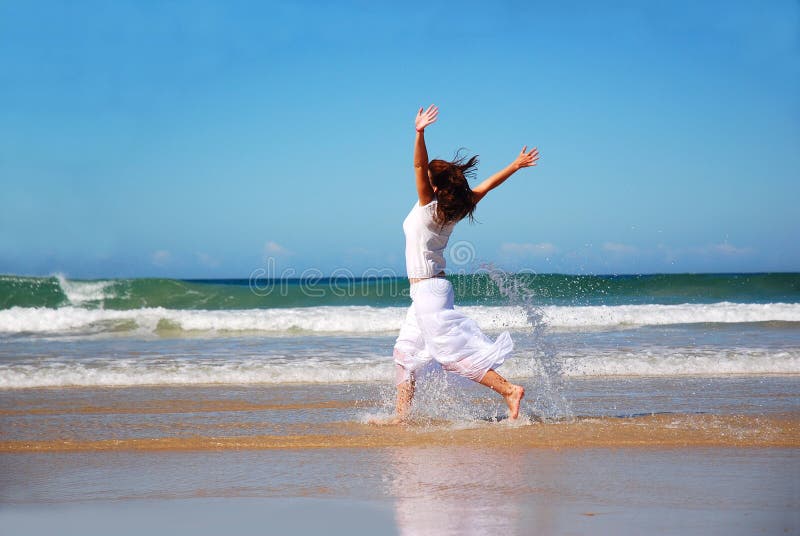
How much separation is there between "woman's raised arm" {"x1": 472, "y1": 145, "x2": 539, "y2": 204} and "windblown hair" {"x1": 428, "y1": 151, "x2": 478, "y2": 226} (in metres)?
0.12

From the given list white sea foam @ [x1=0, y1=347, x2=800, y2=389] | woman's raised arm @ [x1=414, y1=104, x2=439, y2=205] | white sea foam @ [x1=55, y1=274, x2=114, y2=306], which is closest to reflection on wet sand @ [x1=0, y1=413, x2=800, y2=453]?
woman's raised arm @ [x1=414, y1=104, x2=439, y2=205]

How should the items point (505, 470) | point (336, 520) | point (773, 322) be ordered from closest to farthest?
point (336, 520)
point (505, 470)
point (773, 322)

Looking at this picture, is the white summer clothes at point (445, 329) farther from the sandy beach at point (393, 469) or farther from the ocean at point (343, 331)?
the ocean at point (343, 331)

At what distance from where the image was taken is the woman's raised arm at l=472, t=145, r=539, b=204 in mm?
4910

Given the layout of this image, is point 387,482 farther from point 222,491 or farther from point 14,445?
point 14,445

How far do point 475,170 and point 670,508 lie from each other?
8.37ft

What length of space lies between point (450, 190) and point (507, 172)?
0.45 metres

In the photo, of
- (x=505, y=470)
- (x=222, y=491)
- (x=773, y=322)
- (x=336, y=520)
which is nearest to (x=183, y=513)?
(x=222, y=491)

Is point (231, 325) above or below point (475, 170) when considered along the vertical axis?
below

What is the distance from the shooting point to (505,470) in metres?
3.90

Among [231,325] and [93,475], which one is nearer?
[93,475]

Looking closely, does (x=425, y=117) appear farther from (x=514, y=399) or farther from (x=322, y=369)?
(x=322, y=369)

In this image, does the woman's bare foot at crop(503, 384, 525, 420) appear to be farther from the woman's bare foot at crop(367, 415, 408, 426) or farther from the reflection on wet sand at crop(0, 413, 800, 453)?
the woman's bare foot at crop(367, 415, 408, 426)

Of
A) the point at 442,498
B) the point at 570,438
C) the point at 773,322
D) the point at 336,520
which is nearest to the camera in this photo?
the point at 336,520
